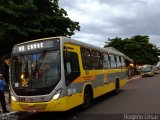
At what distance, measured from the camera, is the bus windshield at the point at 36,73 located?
10789 millimetres

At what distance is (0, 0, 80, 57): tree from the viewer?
19164 mm

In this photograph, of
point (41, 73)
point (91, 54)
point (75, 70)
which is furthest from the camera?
point (91, 54)

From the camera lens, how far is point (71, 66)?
11758mm

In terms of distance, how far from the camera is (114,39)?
2709 inches

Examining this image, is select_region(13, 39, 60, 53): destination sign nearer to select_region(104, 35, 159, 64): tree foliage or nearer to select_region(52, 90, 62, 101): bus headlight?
select_region(52, 90, 62, 101): bus headlight


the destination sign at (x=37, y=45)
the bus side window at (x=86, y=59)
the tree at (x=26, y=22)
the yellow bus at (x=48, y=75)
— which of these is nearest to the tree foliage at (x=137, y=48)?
the tree at (x=26, y=22)

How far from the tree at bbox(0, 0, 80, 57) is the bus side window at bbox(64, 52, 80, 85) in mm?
7761

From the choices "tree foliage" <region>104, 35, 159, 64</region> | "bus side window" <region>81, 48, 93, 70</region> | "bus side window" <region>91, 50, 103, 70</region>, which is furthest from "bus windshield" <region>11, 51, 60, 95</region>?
"tree foliage" <region>104, 35, 159, 64</region>

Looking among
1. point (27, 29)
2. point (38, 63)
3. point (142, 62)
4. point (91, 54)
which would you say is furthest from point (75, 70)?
point (142, 62)

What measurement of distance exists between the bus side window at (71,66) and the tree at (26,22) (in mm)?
7761

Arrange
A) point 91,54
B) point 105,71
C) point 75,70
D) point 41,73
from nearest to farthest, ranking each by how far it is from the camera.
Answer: point 41,73 < point 75,70 < point 91,54 < point 105,71

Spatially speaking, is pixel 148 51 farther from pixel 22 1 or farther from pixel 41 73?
pixel 41 73

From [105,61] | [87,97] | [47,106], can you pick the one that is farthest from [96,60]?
[47,106]

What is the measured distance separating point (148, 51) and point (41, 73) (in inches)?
2374
